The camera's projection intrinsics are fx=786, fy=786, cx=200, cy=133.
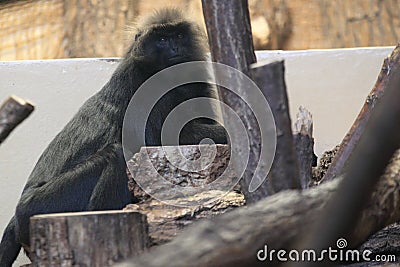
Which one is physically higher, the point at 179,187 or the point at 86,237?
the point at 86,237

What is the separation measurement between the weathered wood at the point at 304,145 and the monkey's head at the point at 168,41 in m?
1.14

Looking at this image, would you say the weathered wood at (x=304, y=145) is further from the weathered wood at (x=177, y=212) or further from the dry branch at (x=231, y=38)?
the dry branch at (x=231, y=38)

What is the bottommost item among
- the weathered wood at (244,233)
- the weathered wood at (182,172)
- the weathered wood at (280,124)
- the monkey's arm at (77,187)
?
the monkey's arm at (77,187)

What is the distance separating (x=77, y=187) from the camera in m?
3.55

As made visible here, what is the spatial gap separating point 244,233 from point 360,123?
4.69 feet

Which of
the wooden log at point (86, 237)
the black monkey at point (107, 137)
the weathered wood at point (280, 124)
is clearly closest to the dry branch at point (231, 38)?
the weathered wood at point (280, 124)

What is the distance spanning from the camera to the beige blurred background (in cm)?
528

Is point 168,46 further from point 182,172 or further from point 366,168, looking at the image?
point 366,168

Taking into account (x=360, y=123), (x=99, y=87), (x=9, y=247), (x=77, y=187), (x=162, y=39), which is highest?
(x=162, y=39)

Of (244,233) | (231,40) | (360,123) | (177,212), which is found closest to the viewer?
(244,233)

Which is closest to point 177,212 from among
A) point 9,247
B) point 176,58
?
point 9,247

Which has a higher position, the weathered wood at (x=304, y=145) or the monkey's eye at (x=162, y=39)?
the monkey's eye at (x=162, y=39)

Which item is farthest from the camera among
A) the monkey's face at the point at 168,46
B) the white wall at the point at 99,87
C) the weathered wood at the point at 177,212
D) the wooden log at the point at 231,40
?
the white wall at the point at 99,87

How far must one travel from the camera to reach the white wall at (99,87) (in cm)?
428
